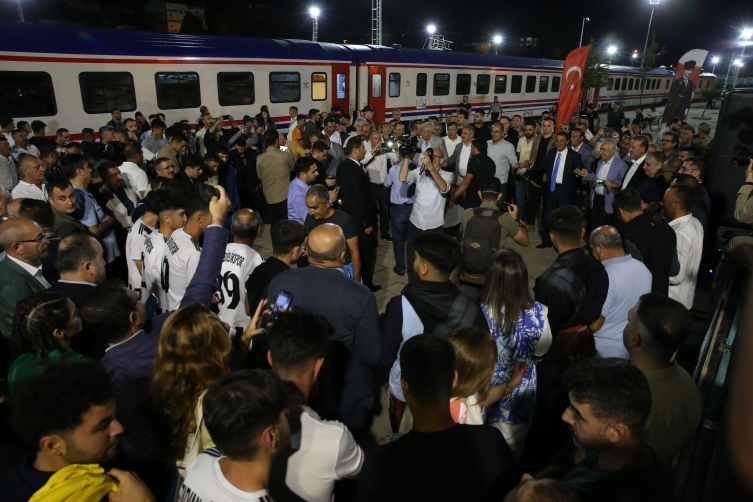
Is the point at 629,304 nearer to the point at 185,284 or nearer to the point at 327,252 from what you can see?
the point at 327,252

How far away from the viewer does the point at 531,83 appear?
2284 cm

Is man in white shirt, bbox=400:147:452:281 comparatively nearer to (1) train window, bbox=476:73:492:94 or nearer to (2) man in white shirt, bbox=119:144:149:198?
(2) man in white shirt, bbox=119:144:149:198

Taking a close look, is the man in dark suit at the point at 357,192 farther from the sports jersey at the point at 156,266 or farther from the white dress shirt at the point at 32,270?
the white dress shirt at the point at 32,270

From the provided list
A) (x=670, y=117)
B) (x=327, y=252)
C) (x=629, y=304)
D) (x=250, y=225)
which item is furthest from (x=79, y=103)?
(x=670, y=117)

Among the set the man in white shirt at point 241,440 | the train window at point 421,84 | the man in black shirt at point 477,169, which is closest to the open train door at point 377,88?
the train window at point 421,84

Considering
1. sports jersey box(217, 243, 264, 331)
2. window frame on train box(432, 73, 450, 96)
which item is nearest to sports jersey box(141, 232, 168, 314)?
sports jersey box(217, 243, 264, 331)

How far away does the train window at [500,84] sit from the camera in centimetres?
2042

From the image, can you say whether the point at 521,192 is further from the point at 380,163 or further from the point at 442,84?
the point at 442,84

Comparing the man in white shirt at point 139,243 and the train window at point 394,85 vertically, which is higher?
the train window at point 394,85

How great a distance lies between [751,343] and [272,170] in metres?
6.39

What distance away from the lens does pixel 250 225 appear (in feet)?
11.2

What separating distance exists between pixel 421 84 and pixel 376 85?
2.23 metres

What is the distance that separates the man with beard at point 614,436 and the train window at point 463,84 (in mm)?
18285

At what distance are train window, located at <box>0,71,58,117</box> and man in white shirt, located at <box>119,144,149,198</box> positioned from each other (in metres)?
4.83
